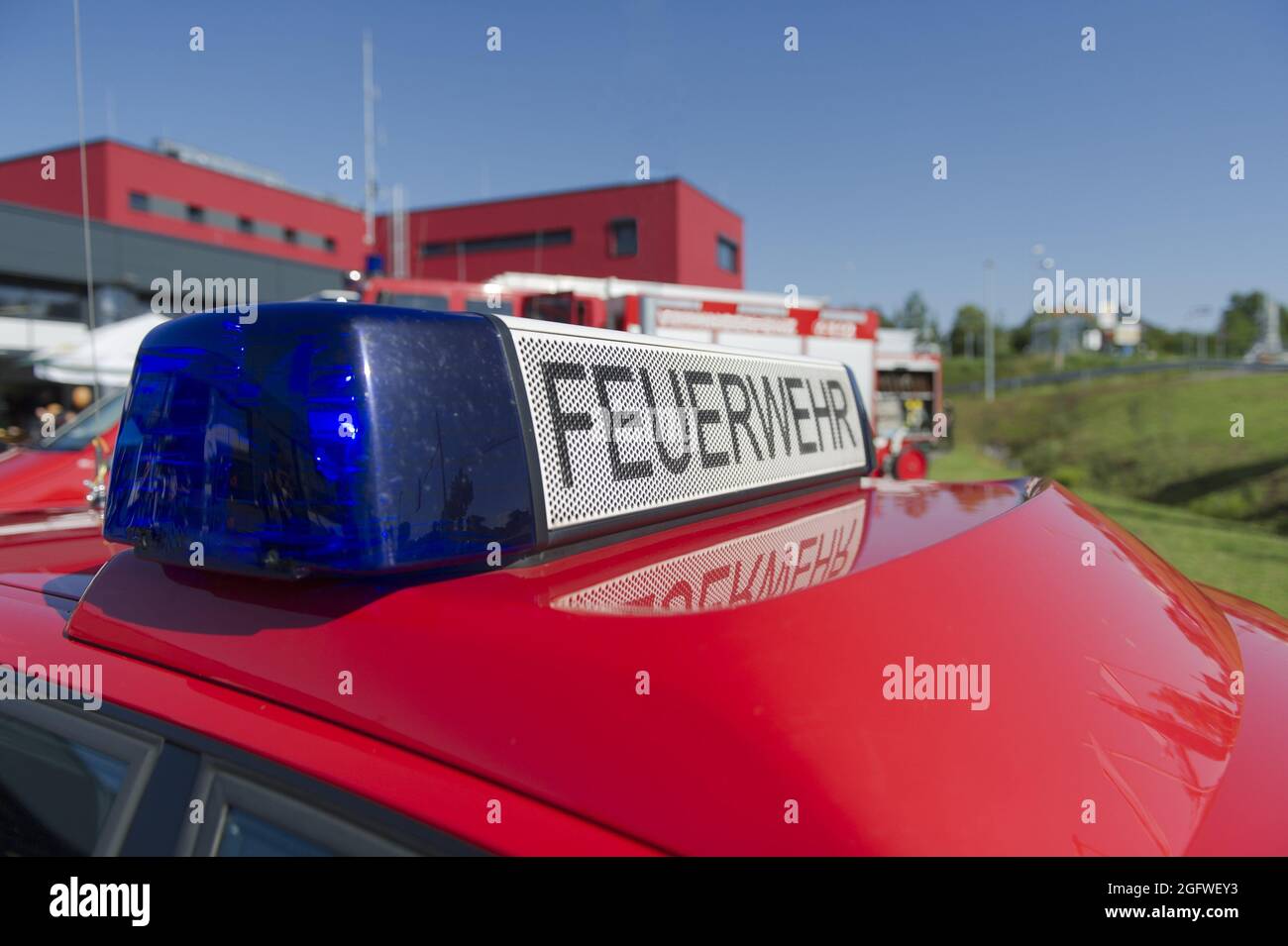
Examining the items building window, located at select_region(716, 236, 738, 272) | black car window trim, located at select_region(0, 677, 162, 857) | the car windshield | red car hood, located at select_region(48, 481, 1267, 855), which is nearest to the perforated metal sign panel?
red car hood, located at select_region(48, 481, 1267, 855)

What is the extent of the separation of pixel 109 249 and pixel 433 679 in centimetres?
3044

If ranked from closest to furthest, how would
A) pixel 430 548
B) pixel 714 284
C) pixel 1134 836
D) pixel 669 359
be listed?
pixel 1134 836
pixel 430 548
pixel 669 359
pixel 714 284

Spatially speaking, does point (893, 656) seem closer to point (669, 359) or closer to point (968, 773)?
point (968, 773)

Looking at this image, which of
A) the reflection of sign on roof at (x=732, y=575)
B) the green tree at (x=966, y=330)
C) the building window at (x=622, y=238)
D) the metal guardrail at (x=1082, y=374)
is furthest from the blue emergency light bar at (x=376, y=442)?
the green tree at (x=966, y=330)

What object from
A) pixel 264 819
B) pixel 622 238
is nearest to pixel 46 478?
pixel 264 819

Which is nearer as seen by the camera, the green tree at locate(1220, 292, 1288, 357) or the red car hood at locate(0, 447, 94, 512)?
the red car hood at locate(0, 447, 94, 512)

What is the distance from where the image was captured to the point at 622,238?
32.0 meters

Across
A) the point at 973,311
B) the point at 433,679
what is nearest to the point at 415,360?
the point at 433,679

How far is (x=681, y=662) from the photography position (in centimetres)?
90

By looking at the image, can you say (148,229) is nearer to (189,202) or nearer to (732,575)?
(189,202)

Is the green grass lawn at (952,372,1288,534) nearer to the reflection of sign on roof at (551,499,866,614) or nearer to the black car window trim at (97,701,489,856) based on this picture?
the reflection of sign on roof at (551,499,866,614)

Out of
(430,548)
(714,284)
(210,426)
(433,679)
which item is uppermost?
(714,284)

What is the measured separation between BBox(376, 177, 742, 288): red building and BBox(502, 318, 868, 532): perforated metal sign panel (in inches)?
1139

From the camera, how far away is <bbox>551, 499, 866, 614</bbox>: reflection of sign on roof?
106cm
